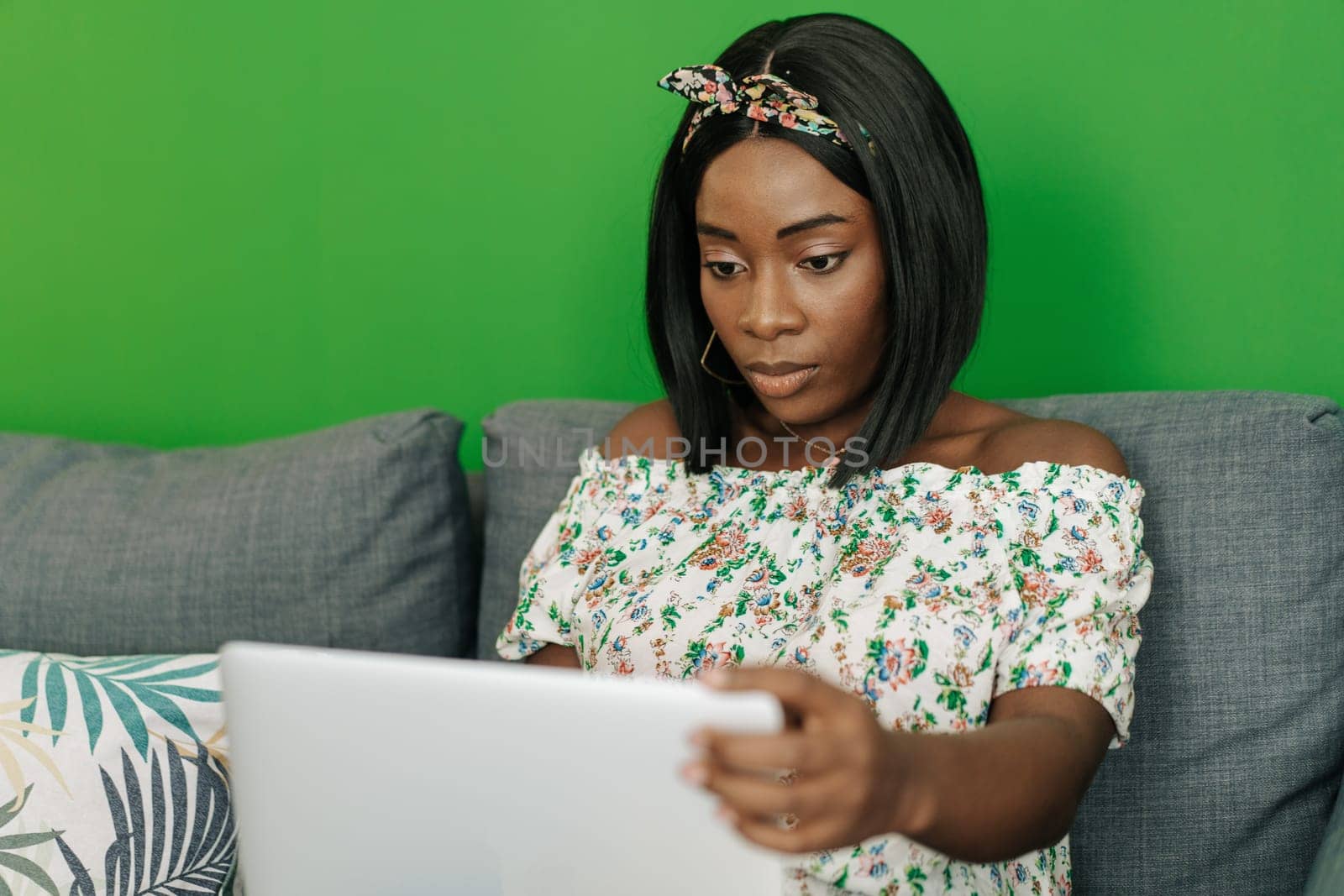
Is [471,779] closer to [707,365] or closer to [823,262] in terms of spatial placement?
[823,262]

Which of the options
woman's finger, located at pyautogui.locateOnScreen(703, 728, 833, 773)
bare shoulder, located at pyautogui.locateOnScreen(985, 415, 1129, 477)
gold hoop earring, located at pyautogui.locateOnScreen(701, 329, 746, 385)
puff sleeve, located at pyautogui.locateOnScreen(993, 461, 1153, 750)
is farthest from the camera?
gold hoop earring, located at pyautogui.locateOnScreen(701, 329, 746, 385)

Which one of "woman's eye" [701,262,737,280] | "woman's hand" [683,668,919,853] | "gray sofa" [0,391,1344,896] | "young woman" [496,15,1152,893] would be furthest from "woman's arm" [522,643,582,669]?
"woman's hand" [683,668,919,853]

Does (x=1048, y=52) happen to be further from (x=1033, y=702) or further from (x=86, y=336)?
(x=86, y=336)

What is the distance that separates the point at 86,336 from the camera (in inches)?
75.3

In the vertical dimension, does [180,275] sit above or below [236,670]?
above

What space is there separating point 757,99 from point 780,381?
273 mm

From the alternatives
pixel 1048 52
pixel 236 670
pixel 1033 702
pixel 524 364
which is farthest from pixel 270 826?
pixel 1048 52

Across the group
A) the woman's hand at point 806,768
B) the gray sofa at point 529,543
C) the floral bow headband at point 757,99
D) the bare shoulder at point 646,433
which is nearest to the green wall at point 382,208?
the gray sofa at point 529,543

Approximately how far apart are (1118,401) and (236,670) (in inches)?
38.3

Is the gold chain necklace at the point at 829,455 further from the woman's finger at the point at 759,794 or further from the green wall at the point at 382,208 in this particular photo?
the woman's finger at the point at 759,794

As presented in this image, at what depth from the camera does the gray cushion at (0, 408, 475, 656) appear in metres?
1.47

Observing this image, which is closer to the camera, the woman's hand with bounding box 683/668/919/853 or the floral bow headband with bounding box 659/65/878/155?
the woman's hand with bounding box 683/668/919/853

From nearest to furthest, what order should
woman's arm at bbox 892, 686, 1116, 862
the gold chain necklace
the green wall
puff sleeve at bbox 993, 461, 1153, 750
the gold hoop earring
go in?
woman's arm at bbox 892, 686, 1116, 862 < puff sleeve at bbox 993, 461, 1153, 750 < the gold chain necklace < the gold hoop earring < the green wall

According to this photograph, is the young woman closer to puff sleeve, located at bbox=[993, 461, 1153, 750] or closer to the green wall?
puff sleeve, located at bbox=[993, 461, 1153, 750]
